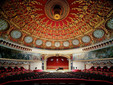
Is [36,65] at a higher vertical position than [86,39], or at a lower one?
lower

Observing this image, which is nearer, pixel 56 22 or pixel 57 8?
pixel 57 8

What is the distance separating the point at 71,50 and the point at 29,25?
13.2 meters

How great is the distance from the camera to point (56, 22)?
15.3 meters

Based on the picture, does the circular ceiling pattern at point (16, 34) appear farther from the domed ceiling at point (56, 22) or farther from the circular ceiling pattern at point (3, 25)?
the circular ceiling pattern at point (3, 25)

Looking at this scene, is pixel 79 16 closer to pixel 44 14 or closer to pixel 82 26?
pixel 82 26

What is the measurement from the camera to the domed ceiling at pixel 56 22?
10414 mm

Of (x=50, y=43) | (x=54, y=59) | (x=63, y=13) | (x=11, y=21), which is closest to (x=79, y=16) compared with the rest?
(x=63, y=13)

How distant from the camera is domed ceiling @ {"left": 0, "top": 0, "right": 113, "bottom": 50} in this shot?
10.4 m

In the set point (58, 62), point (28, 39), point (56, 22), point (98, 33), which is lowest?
point (58, 62)

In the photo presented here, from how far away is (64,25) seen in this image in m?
16.1

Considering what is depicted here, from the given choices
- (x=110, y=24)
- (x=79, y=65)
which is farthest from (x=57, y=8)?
(x=79, y=65)

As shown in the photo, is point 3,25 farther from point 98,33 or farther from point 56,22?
point 98,33

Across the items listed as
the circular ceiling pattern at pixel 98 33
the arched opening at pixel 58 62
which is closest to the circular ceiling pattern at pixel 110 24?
the circular ceiling pattern at pixel 98 33

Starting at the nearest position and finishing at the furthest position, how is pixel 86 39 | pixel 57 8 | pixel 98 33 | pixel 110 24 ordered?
pixel 57 8
pixel 110 24
pixel 98 33
pixel 86 39
